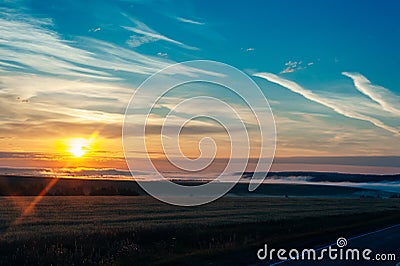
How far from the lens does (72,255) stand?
16719 mm

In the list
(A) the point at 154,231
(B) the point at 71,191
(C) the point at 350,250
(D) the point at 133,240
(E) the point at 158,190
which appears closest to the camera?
(C) the point at 350,250

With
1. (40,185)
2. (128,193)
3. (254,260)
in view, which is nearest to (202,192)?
(128,193)

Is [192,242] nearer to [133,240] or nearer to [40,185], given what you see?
[133,240]

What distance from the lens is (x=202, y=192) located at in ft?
237

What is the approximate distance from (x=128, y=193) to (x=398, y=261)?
91.2 meters

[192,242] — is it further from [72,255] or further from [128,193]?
[128,193]

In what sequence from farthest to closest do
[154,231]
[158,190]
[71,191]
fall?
[158,190], [71,191], [154,231]

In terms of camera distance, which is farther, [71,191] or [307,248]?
[71,191]

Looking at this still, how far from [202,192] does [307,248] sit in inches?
2033

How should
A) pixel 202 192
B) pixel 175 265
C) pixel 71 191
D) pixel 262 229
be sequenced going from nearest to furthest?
pixel 175 265
pixel 262 229
pixel 202 192
pixel 71 191

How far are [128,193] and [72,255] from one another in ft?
296

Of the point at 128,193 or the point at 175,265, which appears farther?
the point at 128,193

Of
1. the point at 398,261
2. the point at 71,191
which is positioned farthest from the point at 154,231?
the point at 71,191

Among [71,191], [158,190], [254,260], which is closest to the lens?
[254,260]
